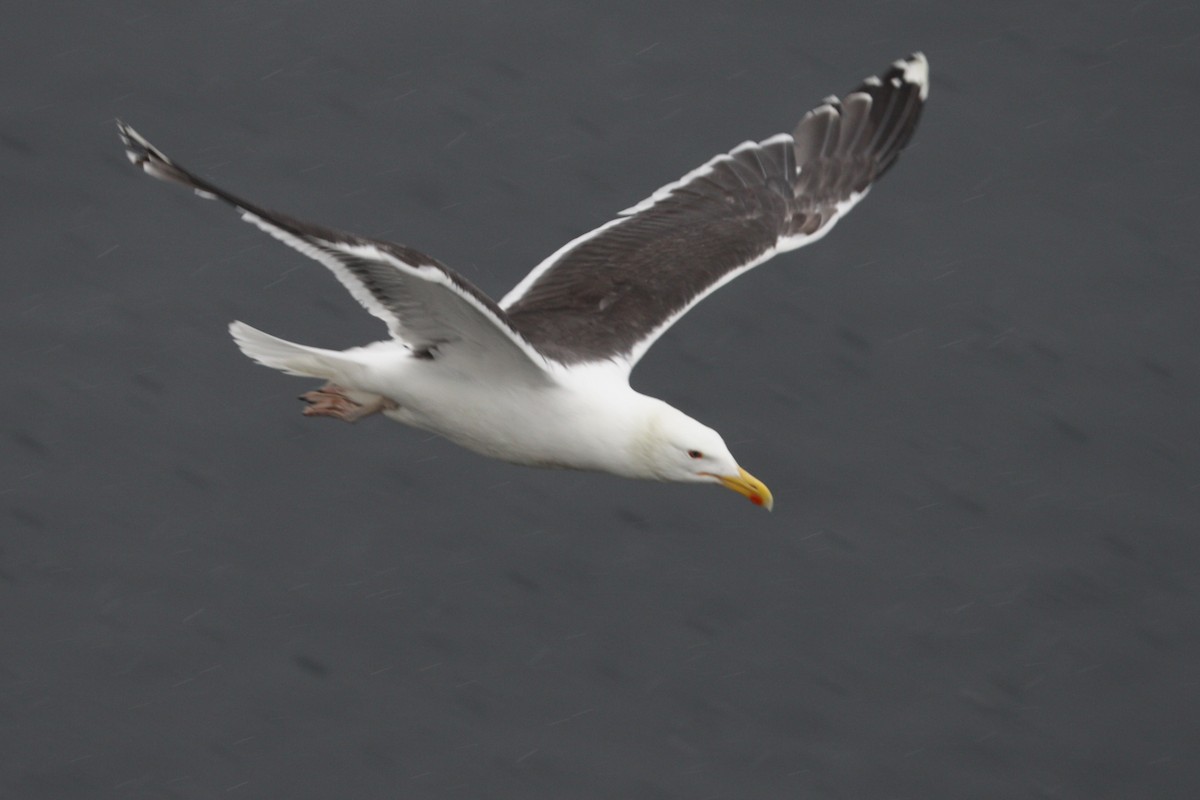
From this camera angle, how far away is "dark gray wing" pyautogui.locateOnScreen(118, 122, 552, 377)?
31.2 ft

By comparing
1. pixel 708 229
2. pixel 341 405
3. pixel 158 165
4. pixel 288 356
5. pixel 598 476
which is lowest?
pixel 598 476

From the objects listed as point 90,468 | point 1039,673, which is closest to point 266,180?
point 90,468

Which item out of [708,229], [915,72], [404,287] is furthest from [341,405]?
[915,72]

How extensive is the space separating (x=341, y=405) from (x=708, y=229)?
3.23 metres

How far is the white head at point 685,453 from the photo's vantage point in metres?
11.5

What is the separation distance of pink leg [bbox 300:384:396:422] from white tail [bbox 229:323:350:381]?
137mm

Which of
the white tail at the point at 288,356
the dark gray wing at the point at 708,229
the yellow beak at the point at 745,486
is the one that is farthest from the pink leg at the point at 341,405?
the yellow beak at the point at 745,486

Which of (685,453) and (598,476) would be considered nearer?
(685,453)

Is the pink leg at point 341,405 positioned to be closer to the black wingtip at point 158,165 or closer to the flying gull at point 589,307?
the flying gull at point 589,307

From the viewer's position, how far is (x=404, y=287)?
10914 millimetres

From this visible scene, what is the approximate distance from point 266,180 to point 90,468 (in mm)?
3963

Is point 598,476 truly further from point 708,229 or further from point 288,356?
point 288,356

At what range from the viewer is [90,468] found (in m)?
24.4

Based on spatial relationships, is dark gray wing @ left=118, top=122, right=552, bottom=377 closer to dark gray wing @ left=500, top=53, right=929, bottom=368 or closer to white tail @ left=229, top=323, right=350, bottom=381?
white tail @ left=229, top=323, right=350, bottom=381
